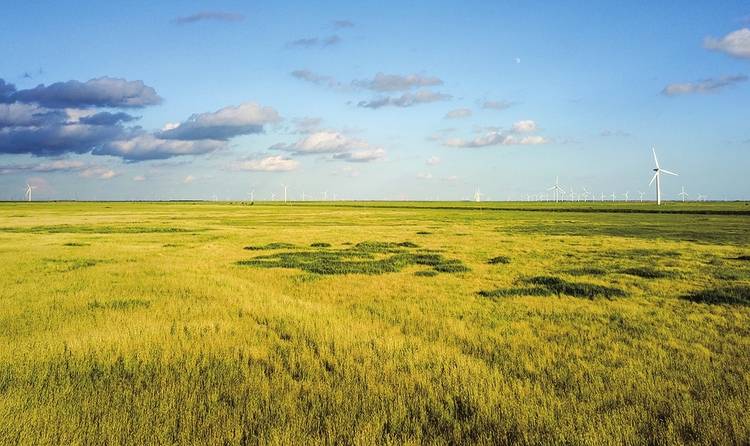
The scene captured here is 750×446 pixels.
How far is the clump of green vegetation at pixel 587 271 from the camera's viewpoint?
19.9 metres

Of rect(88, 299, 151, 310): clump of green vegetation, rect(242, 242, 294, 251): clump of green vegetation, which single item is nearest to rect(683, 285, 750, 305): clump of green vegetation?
rect(88, 299, 151, 310): clump of green vegetation

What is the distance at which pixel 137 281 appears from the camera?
17.8 meters

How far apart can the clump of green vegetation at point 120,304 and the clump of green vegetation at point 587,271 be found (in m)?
17.3

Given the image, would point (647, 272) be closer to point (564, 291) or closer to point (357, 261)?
point (564, 291)

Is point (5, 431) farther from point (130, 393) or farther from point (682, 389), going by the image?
point (682, 389)

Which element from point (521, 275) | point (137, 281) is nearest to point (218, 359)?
point (137, 281)

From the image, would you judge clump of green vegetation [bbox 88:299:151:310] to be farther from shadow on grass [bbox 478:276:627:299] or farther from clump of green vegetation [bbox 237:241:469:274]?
shadow on grass [bbox 478:276:627:299]

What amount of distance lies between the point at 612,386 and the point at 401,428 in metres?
3.78

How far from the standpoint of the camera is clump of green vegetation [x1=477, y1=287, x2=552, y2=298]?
51.3ft

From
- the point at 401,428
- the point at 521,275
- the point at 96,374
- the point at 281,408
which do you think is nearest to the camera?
the point at 401,428

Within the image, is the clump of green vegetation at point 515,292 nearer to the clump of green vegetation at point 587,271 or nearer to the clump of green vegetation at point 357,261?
the clump of green vegetation at point 587,271

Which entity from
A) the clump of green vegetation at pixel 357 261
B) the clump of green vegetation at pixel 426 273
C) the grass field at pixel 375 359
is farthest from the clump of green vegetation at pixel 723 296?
the clump of green vegetation at pixel 426 273

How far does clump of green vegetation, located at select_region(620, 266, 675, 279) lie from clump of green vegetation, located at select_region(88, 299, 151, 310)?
64.4ft

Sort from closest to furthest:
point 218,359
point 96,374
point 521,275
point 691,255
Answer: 1. point 96,374
2. point 218,359
3. point 521,275
4. point 691,255
